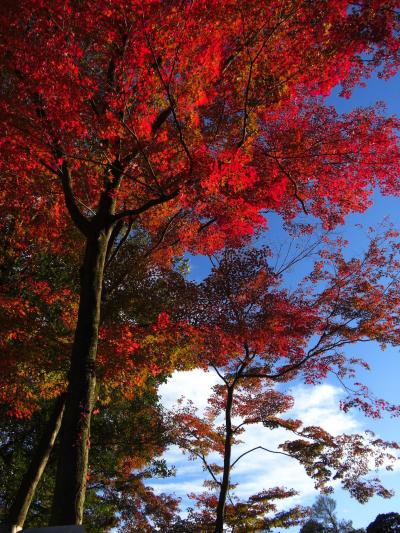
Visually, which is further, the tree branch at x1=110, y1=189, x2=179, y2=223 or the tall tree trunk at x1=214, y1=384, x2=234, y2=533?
the tall tree trunk at x1=214, y1=384, x2=234, y2=533

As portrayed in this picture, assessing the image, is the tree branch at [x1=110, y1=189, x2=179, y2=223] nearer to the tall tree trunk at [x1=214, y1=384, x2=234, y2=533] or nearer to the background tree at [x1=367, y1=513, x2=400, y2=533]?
the tall tree trunk at [x1=214, y1=384, x2=234, y2=533]

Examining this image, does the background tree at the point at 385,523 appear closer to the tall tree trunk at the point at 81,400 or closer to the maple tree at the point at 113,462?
the maple tree at the point at 113,462

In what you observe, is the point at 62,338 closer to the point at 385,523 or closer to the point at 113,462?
the point at 113,462

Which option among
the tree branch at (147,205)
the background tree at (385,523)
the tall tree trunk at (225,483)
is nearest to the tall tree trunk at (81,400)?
the tree branch at (147,205)

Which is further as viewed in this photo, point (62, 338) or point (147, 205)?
point (62, 338)

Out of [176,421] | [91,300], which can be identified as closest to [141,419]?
[176,421]

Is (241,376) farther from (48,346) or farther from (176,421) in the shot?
(48,346)

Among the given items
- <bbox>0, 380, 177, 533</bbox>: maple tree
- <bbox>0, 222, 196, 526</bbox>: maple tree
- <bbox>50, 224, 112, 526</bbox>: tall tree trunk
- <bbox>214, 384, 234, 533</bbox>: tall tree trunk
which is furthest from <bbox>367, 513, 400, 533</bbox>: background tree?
<bbox>50, 224, 112, 526</bbox>: tall tree trunk

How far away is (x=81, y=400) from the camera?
254 inches

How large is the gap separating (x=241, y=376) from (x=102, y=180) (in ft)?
29.5

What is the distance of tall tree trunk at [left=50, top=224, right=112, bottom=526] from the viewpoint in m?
5.79

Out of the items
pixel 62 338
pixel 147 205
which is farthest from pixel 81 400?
pixel 62 338

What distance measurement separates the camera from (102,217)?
26.9 feet

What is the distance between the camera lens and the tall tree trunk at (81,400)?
579 centimetres
